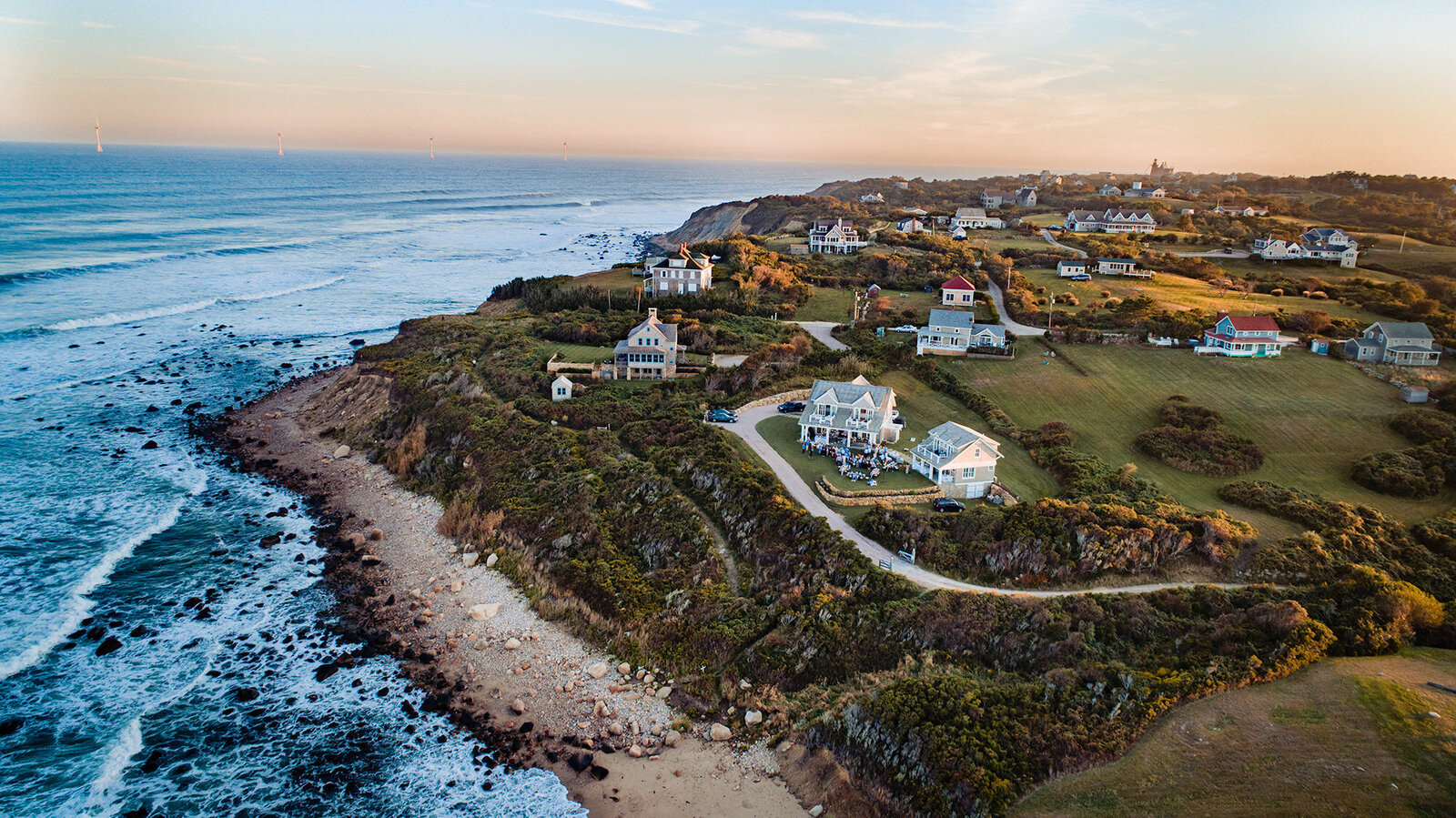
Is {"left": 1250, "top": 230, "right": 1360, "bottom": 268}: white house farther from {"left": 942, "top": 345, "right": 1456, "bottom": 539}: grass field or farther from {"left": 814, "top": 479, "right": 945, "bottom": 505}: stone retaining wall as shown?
{"left": 814, "top": 479, "right": 945, "bottom": 505}: stone retaining wall

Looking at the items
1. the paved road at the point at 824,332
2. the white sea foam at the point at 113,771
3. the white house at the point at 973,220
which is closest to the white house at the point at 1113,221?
the white house at the point at 973,220

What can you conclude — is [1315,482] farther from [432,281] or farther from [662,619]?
[432,281]

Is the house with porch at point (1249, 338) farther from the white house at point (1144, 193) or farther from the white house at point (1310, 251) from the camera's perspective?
the white house at point (1144, 193)

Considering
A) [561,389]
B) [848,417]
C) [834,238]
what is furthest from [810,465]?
[834,238]

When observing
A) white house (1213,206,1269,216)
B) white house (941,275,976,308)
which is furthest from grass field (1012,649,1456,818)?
white house (1213,206,1269,216)

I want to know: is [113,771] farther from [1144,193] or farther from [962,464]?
[1144,193]

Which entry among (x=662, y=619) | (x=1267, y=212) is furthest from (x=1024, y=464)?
(x=1267, y=212)
